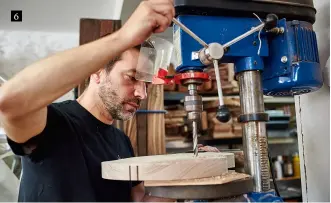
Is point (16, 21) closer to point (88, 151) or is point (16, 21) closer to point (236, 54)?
point (88, 151)

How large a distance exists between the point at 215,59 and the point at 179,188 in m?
0.27

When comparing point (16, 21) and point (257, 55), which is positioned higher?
point (16, 21)

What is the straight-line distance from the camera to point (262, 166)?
65 cm

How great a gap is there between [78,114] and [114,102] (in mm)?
149

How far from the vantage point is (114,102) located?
46.2 inches

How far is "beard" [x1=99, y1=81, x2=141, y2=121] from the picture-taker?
1170 millimetres

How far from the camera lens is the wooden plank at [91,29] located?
58.6 inches

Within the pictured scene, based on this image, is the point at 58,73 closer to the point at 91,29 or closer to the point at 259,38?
the point at 259,38

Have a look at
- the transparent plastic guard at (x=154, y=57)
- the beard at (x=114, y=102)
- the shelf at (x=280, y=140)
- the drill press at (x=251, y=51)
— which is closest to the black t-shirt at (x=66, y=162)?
the beard at (x=114, y=102)

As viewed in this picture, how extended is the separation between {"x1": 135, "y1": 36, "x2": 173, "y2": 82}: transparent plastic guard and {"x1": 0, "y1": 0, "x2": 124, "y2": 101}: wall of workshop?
0.93m

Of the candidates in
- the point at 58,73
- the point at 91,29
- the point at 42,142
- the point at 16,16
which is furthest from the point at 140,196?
the point at 16,16

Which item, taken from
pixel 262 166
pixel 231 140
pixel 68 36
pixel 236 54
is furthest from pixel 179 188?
pixel 231 140

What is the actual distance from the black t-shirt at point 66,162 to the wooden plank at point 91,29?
1.62 ft

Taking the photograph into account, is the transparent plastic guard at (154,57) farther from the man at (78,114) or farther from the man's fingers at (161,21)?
the man's fingers at (161,21)
